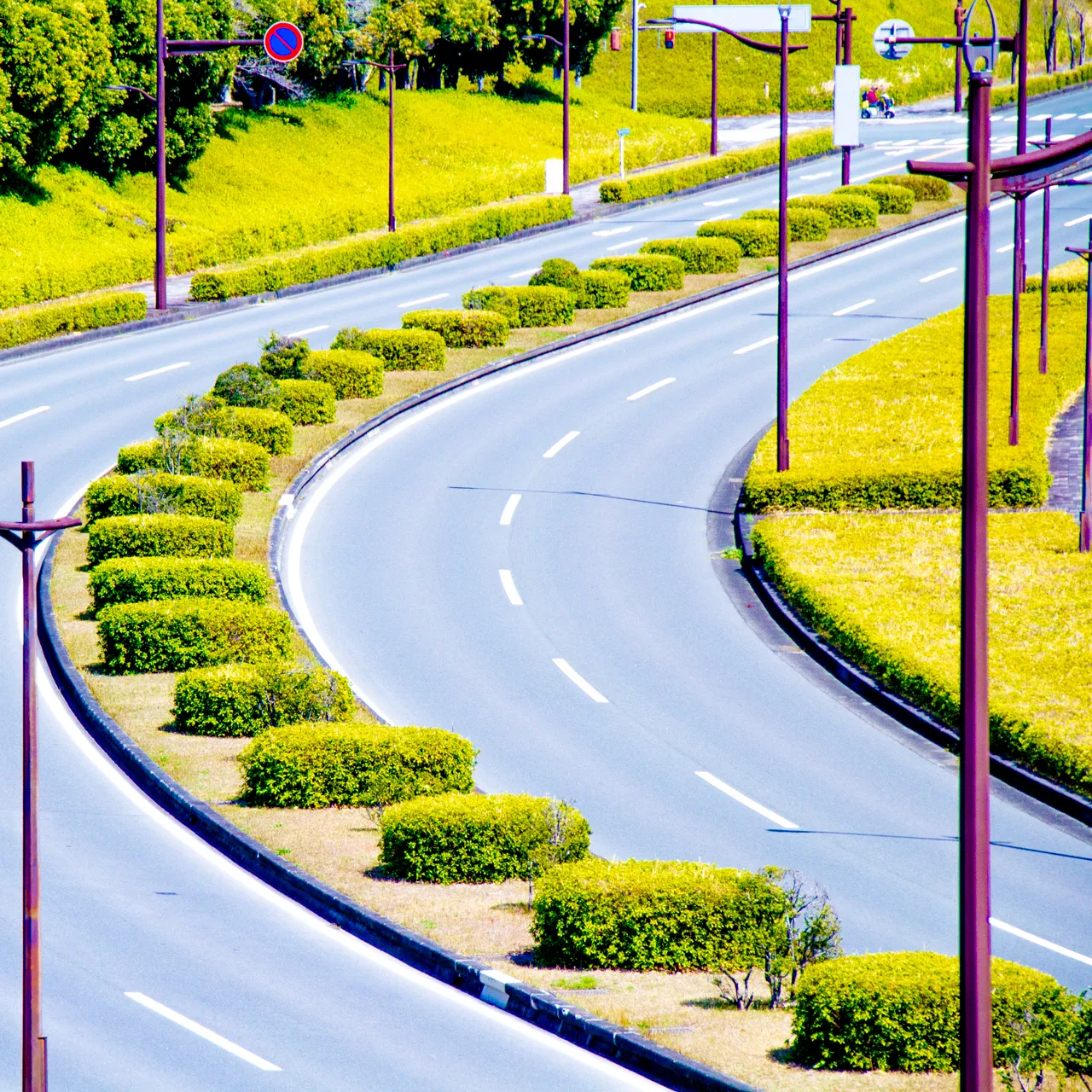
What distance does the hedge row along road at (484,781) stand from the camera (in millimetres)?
12438

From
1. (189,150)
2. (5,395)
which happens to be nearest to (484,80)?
(189,150)

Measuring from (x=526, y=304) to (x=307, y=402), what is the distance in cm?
1034

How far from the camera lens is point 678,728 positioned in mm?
21359

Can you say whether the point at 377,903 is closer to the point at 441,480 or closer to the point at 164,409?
the point at 441,480

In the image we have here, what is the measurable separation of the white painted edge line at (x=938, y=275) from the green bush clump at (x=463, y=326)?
13996 mm

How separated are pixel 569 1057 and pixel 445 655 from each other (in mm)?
11698

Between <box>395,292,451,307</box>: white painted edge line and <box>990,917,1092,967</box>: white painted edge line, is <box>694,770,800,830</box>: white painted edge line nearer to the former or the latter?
<box>990,917,1092,967</box>: white painted edge line

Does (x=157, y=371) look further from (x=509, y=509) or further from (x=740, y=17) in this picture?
(x=740, y=17)

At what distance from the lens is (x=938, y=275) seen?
161 feet

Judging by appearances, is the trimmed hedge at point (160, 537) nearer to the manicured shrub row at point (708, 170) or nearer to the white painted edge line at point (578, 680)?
the white painted edge line at point (578, 680)

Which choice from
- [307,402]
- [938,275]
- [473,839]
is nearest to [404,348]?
[307,402]

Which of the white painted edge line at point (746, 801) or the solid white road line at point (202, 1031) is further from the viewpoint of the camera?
the white painted edge line at point (746, 801)

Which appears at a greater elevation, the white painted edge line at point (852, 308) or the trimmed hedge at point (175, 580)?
the white painted edge line at point (852, 308)

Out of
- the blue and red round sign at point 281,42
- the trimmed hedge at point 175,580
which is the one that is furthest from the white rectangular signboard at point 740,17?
the trimmed hedge at point 175,580
